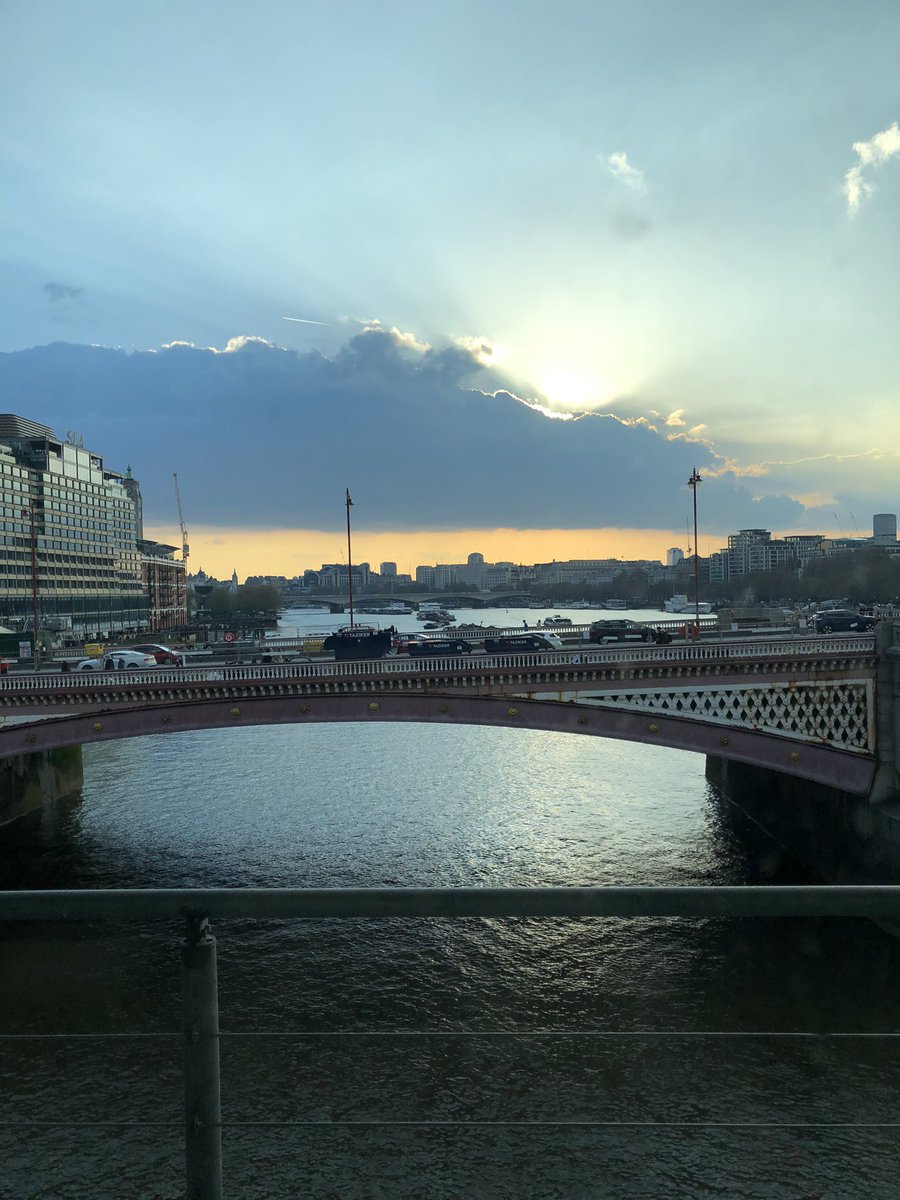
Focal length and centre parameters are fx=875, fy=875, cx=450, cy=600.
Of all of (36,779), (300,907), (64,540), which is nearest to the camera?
(300,907)

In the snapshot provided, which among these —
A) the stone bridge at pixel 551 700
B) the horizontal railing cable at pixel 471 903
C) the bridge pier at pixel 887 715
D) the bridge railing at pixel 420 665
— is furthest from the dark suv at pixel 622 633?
the horizontal railing cable at pixel 471 903

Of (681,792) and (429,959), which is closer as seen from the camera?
(429,959)

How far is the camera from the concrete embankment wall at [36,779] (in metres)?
32.5

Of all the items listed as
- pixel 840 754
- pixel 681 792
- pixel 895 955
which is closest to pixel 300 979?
pixel 895 955

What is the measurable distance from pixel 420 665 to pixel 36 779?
62.7 ft

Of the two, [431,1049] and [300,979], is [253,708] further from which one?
[431,1049]

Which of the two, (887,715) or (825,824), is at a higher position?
(887,715)

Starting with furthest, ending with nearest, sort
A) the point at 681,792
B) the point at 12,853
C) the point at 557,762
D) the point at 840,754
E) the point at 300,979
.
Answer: the point at 557,762 < the point at 681,792 < the point at 12,853 < the point at 840,754 < the point at 300,979

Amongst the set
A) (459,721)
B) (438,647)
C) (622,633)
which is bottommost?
(459,721)

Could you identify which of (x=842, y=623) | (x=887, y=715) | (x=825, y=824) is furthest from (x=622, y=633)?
(x=887, y=715)

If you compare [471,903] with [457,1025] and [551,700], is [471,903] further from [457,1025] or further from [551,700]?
[551,700]

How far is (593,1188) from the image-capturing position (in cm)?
1156

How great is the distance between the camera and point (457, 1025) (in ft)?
57.0

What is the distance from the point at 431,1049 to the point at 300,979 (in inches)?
142
